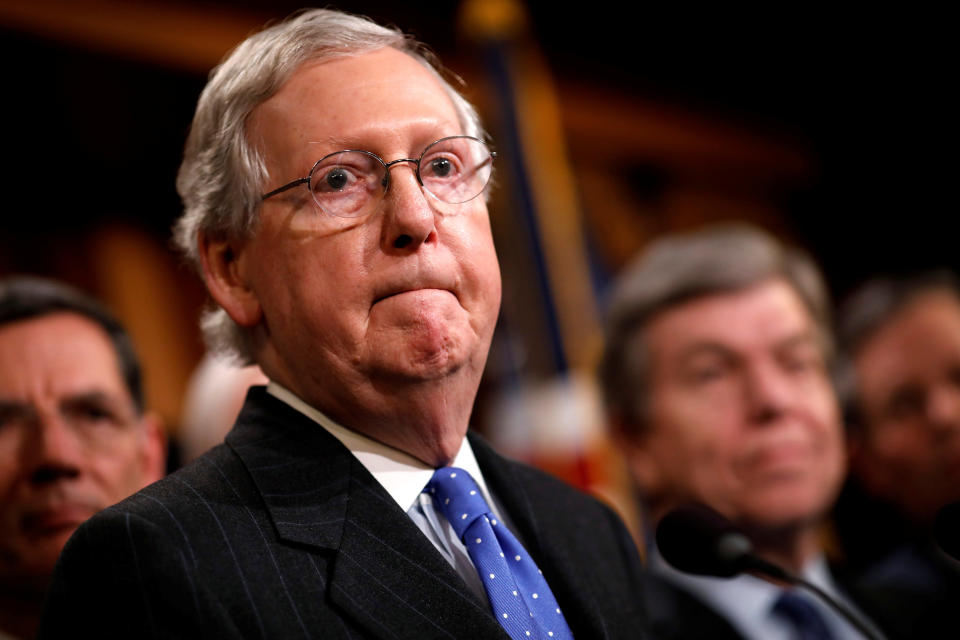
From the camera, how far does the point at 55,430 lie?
2.00 m

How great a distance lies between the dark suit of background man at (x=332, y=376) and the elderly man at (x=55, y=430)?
0.58 m

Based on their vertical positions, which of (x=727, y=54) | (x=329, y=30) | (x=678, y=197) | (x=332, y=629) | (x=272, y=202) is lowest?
(x=332, y=629)

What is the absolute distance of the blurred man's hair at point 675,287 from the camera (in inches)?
104

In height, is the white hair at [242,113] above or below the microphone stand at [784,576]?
above

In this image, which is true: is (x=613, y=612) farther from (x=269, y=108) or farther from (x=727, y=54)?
(x=727, y=54)

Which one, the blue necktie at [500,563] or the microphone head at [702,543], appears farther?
the microphone head at [702,543]

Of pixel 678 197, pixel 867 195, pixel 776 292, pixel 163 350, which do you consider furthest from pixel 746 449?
pixel 867 195

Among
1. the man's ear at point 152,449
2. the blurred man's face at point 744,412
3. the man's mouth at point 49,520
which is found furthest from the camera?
the blurred man's face at point 744,412

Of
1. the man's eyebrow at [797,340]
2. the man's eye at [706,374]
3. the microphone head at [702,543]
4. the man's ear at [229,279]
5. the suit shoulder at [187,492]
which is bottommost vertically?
the microphone head at [702,543]

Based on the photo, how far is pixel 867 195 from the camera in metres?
7.14

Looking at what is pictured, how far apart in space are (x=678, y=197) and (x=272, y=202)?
19.2ft

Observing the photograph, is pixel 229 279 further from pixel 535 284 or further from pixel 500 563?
pixel 535 284

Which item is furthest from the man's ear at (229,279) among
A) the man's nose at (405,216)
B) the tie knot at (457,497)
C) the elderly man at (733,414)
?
the elderly man at (733,414)

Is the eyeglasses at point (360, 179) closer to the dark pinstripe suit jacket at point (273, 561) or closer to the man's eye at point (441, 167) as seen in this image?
the man's eye at point (441, 167)
